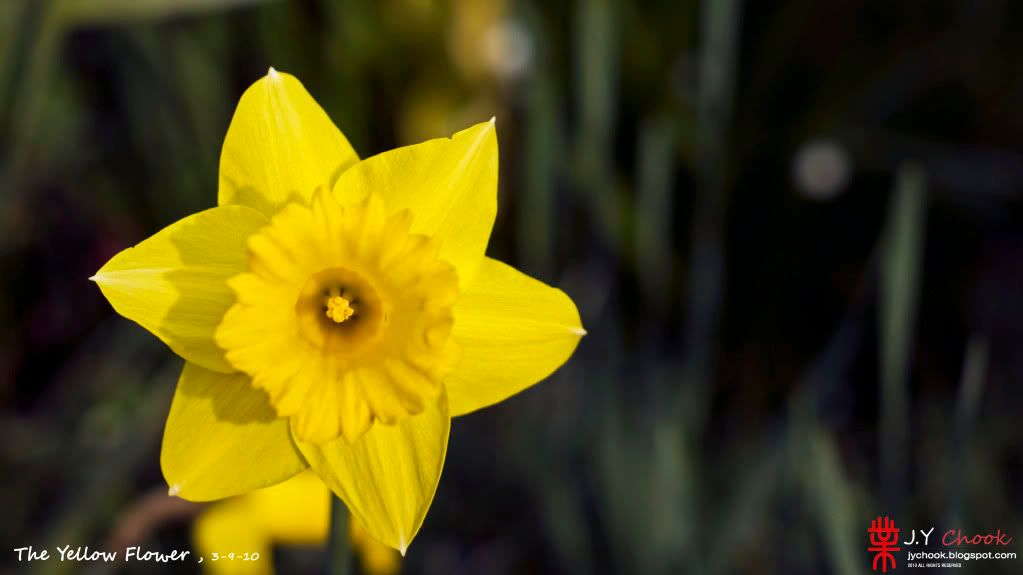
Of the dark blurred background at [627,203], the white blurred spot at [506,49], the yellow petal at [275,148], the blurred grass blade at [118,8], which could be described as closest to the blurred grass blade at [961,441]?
the dark blurred background at [627,203]

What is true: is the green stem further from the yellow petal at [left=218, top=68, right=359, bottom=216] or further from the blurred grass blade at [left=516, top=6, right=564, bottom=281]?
the blurred grass blade at [left=516, top=6, right=564, bottom=281]

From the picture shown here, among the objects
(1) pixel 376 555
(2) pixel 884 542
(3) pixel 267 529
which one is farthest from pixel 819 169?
(3) pixel 267 529

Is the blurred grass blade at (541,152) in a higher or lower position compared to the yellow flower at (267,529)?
higher

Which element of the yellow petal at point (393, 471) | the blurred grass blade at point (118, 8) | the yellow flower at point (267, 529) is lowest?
the yellow flower at point (267, 529)

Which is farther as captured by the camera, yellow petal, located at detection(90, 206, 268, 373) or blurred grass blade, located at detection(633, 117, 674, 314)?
blurred grass blade, located at detection(633, 117, 674, 314)

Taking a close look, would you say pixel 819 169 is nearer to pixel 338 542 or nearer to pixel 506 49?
pixel 506 49

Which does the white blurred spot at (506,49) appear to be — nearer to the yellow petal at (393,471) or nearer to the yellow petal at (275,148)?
the yellow petal at (275,148)

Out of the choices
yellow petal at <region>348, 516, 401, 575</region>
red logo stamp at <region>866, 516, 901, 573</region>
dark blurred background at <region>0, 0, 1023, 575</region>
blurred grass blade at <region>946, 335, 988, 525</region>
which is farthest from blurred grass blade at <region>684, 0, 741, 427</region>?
yellow petal at <region>348, 516, 401, 575</region>
